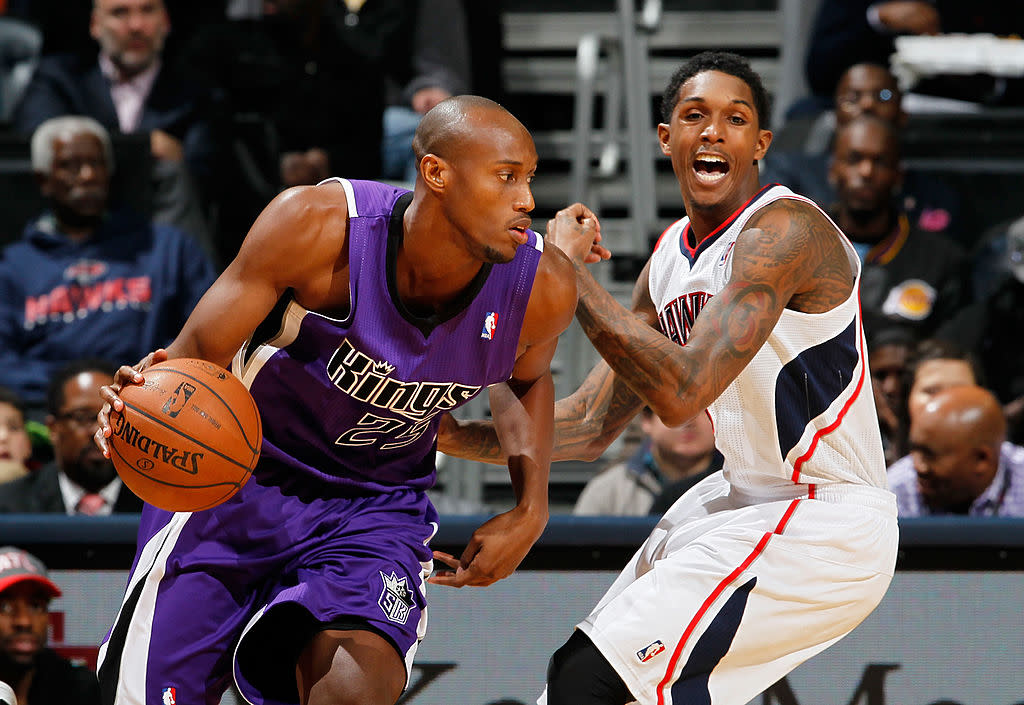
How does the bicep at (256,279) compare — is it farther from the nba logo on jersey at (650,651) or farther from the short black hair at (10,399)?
the short black hair at (10,399)

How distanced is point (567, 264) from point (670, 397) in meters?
0.41

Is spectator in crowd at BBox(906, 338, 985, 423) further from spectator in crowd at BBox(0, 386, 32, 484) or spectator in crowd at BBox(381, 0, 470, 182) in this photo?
spectator in crowd at BBox(0, 386, 32, 484)

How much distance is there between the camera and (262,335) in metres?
3.27

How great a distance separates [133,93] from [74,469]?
2730 mm

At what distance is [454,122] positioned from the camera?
10.2 ft

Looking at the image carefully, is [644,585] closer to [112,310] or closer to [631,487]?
[631,487]

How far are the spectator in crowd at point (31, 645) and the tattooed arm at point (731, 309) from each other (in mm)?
1927

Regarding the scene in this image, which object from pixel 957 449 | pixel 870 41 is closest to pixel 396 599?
pixel 957 449

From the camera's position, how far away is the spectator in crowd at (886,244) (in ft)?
21.2

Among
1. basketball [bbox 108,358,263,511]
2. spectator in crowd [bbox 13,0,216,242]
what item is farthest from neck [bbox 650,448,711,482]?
spectator in crowd [bbox 13,0,216,242]

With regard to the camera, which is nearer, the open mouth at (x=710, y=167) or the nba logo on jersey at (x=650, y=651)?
the nba logo on jersey at (x=650, y=651)

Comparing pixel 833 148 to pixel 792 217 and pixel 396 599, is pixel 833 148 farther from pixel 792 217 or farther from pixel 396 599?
pixel 396 599

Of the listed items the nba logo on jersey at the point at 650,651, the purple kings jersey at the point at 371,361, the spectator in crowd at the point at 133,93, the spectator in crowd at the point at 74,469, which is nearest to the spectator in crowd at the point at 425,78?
the spectator in crowd at the point at 133,93

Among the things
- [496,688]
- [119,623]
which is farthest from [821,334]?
A: [119,623]
